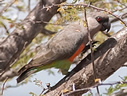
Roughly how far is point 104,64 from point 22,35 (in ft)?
6.71

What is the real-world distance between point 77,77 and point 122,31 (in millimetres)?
613

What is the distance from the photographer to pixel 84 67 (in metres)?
3.05

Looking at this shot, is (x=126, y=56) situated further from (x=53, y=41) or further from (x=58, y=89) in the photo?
(x=53, y=41)

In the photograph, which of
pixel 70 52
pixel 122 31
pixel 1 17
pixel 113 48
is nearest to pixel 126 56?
pixel 113 48

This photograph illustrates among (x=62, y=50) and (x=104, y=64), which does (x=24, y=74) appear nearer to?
(x=62, y=50)

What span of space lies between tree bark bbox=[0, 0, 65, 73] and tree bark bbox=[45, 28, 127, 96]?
5.02ft

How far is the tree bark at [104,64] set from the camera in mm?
2769

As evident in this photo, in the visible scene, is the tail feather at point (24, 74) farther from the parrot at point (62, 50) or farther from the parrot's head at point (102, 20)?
the parrot's head at point (102, 20)

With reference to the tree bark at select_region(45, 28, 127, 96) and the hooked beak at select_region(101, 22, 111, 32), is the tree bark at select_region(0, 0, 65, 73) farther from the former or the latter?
the tree bark at select_region(45, 28, 127, 96)

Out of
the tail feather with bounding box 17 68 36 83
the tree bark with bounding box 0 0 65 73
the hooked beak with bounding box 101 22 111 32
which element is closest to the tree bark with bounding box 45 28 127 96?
the tail feather with bounding box 17 68 36 83

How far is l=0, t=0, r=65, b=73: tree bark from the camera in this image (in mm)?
4512

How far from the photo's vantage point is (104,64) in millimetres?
2865

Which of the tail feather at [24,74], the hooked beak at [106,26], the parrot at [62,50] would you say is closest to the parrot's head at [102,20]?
the hooked beak at [106,26]

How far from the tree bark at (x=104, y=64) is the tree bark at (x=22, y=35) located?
153 centimetres
